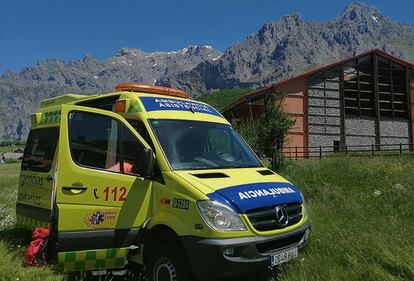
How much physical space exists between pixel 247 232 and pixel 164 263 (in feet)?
3.78

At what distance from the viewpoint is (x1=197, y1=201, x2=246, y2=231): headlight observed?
510 cm

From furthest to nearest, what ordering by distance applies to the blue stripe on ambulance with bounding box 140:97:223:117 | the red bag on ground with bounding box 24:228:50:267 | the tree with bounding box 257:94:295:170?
the tree with bounding box 257:94:295:170 < the red bag on ground with bounding box 24:228:50:267 < the blue stripe on ambulance with bounding box 140:97:223:117

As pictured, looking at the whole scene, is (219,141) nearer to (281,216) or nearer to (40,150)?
(281,216)

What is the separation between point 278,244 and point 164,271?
4.63 ft

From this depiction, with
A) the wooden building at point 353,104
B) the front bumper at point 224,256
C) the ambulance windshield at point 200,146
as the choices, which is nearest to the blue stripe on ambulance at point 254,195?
the front bumper at point 224,256

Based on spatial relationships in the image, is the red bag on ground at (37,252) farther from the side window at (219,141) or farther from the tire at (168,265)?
the side window at (219,141)

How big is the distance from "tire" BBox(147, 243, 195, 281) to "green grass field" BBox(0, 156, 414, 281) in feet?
4.04

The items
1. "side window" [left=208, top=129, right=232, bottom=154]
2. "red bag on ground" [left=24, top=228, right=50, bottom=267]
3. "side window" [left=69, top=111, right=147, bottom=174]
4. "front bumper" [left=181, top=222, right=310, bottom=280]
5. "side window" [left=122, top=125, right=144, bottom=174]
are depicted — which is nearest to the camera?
"front bumper" [left=181, top=222, right=310, bottom=280]

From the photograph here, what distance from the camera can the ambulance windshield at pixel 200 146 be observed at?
5.93 m

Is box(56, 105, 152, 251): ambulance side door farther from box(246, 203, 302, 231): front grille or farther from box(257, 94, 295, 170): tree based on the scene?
box(257, 94, 295, 170): tree

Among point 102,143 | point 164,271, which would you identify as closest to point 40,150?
point 102,143

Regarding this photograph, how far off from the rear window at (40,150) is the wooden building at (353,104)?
29338mm

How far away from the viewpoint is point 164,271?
5.54 m

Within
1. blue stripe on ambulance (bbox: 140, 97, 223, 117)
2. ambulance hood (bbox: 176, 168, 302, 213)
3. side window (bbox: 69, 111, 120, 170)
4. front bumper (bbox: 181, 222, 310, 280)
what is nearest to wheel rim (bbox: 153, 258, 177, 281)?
front bumper (bbox: 181, 222, 310, 280)
